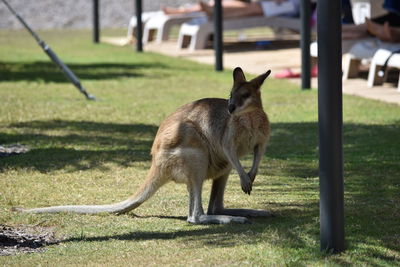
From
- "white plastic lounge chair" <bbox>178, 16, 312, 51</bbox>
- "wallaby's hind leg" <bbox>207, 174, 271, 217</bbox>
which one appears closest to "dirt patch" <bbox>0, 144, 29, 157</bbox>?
"wallaby's hind leg" <bbox>207, 174, 271, 217</bbox>

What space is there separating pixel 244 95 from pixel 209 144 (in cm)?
50

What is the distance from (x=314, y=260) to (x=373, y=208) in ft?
5.99

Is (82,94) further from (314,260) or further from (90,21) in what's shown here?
(90,21)

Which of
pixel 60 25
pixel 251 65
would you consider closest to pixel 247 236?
pixel 251 65

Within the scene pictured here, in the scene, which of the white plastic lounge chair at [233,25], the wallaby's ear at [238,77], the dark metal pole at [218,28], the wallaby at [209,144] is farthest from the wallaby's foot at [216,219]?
the white plastic lounge chair at [233,25]

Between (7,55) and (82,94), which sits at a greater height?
(82,94)

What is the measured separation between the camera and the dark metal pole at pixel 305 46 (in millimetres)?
15602

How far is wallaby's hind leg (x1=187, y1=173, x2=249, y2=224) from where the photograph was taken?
7000 mm

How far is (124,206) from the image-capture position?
7285 mm

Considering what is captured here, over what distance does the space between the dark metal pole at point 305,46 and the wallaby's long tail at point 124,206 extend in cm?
875

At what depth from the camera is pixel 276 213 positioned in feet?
24.2

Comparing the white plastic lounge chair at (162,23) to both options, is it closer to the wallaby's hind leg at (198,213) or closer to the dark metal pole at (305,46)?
the dark metal pole at (305,46)

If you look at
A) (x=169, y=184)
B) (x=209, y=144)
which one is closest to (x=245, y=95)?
(x=209, y=144)

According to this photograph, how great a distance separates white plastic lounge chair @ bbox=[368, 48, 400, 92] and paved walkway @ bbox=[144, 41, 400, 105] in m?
0.14
